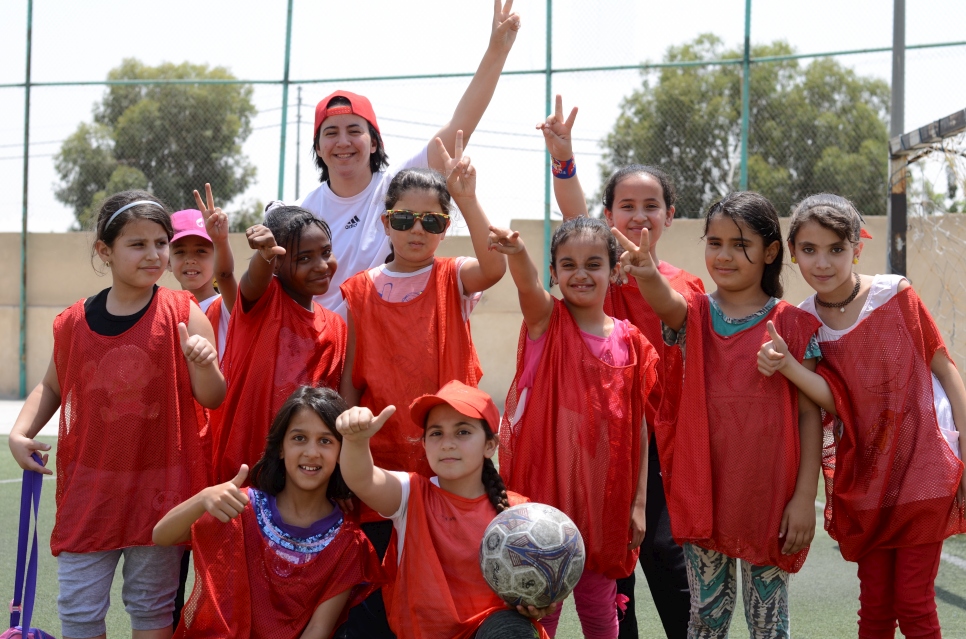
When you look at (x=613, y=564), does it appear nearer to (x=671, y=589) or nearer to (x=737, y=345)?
(x=671, y=589)

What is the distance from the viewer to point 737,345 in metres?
3.07

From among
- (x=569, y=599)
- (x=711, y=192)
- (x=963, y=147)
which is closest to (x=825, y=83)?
(x=711, y=192)

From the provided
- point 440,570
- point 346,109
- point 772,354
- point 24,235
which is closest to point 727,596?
point 772,354

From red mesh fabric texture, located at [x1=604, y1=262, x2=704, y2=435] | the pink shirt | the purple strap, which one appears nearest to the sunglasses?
the pink shirt

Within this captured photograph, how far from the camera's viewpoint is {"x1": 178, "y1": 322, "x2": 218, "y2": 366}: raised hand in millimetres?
3008

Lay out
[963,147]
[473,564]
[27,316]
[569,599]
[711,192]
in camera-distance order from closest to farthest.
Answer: [473,564] → [569,599] → [963,147] → [27,316] → [711,192]

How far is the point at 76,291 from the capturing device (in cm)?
1406

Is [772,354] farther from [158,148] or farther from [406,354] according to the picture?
[158,148]

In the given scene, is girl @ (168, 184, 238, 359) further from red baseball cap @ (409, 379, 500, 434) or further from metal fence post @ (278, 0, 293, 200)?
metal fence post @ (278, 0, 293, 200)

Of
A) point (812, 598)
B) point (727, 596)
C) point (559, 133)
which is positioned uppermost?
point (559, 133)

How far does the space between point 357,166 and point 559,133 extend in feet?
2.62

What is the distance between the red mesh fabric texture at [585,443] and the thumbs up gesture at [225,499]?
0.86m

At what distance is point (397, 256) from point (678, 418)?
1122 millimetres

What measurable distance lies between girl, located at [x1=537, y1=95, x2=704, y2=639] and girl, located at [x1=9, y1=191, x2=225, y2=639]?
4.83ft
